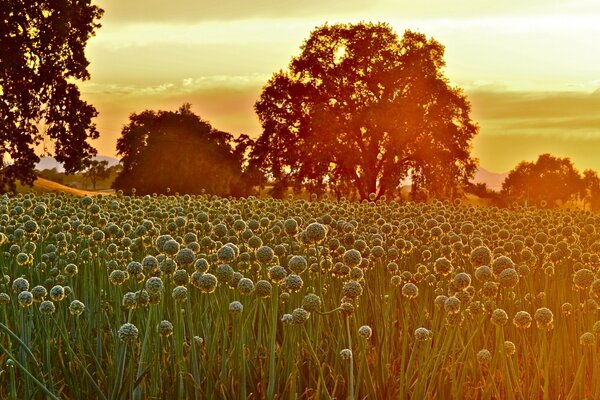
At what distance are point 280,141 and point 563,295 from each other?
39.8 metres

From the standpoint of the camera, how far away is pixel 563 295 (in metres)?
7.74

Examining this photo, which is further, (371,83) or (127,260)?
(371,83)

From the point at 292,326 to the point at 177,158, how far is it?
59.0 m

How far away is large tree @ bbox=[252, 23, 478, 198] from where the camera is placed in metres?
Answer: 44.3

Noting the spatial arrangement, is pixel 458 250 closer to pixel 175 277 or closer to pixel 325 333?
pixel 325 333

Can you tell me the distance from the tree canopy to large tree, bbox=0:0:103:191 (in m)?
21.4

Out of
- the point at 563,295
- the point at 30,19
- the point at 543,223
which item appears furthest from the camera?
the point at 30,19

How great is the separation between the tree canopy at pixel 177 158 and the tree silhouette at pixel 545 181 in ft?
179

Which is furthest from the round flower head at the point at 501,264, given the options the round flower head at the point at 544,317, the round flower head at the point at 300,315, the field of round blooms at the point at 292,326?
the round flower head at the point at 300,315

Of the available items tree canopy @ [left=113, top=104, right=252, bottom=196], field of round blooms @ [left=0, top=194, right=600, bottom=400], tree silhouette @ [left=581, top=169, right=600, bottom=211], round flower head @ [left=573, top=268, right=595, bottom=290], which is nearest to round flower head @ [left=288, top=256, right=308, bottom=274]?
field of round blooms @ [left=0, top=194, right=600, bottom=400]

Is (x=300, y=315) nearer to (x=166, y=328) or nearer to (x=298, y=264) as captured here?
(x=298, y=264)

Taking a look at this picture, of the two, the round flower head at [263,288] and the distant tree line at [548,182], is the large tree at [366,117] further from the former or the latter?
the distant tree line at [548,182]

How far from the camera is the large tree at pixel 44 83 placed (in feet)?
118

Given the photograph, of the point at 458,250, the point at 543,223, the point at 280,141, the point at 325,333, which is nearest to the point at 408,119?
the point at 280,141
